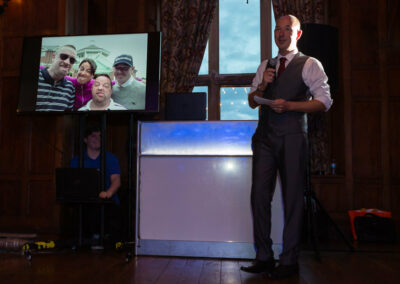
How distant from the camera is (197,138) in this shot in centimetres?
270

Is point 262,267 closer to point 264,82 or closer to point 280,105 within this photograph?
point 280,105

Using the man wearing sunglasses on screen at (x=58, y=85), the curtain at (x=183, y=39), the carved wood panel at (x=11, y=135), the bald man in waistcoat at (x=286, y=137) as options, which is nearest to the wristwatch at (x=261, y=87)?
the bald man in waistcoat at (x=286, y=137)

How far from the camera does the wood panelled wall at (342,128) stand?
383cm

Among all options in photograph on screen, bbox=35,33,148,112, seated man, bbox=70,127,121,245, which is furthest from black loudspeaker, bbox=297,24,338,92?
seated man, bbox=70,127,121,245

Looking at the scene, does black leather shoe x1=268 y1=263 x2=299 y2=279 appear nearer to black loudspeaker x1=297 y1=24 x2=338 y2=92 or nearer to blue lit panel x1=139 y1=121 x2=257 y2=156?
blue lit panel x1=139 y1=121 x2=257 y2=156

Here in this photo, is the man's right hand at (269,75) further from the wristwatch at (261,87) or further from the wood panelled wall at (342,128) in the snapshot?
the wood panelled wall at (342,128)

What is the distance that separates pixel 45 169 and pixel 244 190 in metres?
2.33

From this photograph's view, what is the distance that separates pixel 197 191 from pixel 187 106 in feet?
2.28

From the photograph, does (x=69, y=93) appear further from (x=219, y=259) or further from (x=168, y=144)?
(x=219, y=259)

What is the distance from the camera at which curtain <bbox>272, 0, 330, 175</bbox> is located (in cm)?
400

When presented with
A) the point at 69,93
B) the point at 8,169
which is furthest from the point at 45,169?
the point at 69,93

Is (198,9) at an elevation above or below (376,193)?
above

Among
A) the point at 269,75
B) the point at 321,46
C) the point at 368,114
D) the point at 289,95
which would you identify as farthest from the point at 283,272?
the point at 368,114

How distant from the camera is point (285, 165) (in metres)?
2.11
